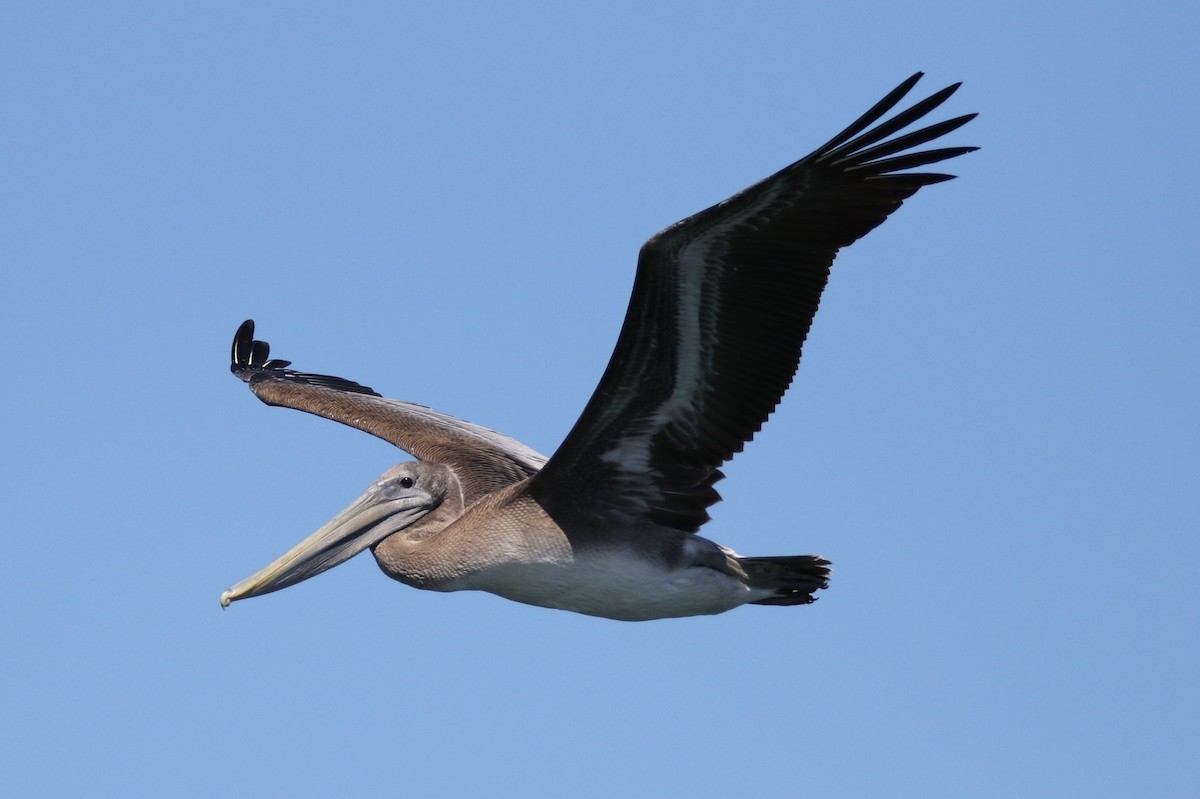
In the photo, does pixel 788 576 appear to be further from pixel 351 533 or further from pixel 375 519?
pixel 351 533

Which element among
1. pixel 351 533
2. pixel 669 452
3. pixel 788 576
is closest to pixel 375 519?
pixel 351 533

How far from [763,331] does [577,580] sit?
203cm

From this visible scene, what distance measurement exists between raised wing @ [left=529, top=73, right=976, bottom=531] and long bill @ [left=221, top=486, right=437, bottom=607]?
125 cm

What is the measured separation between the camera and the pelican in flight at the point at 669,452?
932cm

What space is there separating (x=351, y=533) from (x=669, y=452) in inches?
95.2

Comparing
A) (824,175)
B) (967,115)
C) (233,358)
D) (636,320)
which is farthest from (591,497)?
(233,358)

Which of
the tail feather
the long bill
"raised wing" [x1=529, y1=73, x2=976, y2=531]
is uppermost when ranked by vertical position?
"raised wing" [x1=529, y1=73, x2=976, y2=531]

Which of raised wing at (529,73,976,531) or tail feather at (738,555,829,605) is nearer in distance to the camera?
raised wing at (529,73,976,531)

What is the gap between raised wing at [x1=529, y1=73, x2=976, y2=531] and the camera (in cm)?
927

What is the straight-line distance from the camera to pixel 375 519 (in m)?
11.4

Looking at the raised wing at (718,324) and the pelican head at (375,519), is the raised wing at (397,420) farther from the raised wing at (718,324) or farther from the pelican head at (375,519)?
the raised wing at (718,324)

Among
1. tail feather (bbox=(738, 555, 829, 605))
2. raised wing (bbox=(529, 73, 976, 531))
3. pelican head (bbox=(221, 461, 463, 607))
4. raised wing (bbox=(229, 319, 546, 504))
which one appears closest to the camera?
raised wing (bbox=(529, 73, 976, 531))

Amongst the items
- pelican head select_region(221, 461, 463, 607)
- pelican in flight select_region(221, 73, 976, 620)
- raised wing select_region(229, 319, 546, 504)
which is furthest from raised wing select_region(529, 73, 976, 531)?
raised wing select_region(229, 319, 546, 504)

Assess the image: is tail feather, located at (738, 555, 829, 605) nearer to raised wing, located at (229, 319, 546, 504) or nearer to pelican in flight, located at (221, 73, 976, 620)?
pelican in flight, located at (221, 73, 976, 620)
